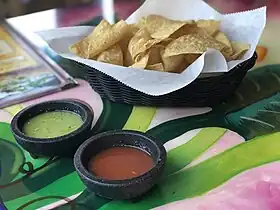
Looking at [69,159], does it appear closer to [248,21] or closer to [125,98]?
[125,98]

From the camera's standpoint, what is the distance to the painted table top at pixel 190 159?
83 cm

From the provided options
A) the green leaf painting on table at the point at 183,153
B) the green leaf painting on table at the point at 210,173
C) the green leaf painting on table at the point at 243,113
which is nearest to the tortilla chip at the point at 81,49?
the green leaf painting on table at the point at 183,153

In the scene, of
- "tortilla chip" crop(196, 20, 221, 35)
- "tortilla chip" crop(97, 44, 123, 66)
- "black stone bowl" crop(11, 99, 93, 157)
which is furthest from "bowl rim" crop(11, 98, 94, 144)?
"tortilla chip" crop(196, 20, 221, 35)

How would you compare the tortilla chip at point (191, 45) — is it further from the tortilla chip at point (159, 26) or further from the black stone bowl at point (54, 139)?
the black stone bowl at point (54, 139)

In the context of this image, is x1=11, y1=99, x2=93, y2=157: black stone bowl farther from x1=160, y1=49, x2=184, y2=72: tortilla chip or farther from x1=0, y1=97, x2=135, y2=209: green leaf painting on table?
x1=160, y1=49, x2=184, y2=72: tortilla chip

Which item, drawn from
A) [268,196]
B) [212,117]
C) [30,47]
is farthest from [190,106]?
[30,47]

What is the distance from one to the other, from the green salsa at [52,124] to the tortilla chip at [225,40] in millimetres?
317

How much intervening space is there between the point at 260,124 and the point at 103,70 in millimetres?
309

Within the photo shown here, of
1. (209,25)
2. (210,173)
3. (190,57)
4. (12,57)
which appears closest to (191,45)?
(190,57)

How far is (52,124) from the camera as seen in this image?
3.20 feet

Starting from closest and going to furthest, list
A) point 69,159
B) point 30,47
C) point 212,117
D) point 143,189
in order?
1. point 143,189
2. point 69,159
3. point 212,117
4. point 30,47

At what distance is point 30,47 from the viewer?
1.35 m

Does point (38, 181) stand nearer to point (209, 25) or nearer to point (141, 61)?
point (141, 61)

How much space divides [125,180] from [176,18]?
0.58 m
